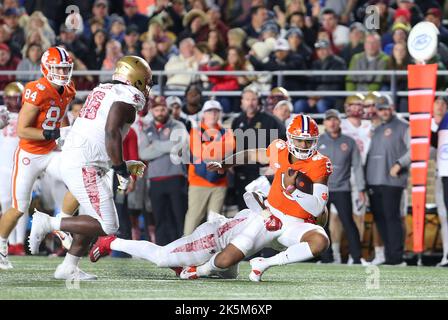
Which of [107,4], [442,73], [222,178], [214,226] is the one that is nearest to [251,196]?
[214,226]

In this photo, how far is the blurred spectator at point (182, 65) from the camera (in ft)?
50.4

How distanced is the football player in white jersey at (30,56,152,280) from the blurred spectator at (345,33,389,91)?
570cm

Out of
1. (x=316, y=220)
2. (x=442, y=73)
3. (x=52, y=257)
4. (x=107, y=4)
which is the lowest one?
(x=52, y=257)

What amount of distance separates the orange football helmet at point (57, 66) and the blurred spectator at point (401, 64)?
5007mm

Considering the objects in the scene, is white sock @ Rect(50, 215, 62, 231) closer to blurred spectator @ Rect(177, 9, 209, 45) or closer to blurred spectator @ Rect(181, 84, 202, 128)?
blurred spectator @ Rect(181, 84, 202, 128)

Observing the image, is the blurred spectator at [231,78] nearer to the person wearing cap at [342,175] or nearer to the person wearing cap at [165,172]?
the person wearing cap at [165,172]

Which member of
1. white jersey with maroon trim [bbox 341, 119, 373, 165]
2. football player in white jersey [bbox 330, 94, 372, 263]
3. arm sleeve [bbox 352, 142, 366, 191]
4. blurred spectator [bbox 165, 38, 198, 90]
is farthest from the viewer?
blurred spectator [bbox 165, 38, 198, 90]

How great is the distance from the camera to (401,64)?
14.2m

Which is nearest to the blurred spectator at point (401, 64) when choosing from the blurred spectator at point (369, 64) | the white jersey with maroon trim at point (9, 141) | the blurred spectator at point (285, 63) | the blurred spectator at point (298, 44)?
the blurred spectator at point (369, 64)

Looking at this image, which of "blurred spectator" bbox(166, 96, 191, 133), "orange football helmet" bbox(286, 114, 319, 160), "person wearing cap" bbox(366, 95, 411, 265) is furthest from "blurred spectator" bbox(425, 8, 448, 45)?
"orange football helmet" bbox(286, 114, 319, 160)

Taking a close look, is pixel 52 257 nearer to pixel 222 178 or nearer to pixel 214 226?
pixel 222 178

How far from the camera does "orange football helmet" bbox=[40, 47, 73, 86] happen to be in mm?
10414

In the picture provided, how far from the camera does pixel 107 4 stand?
17953 mm

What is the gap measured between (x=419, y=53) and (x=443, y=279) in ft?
10.0
